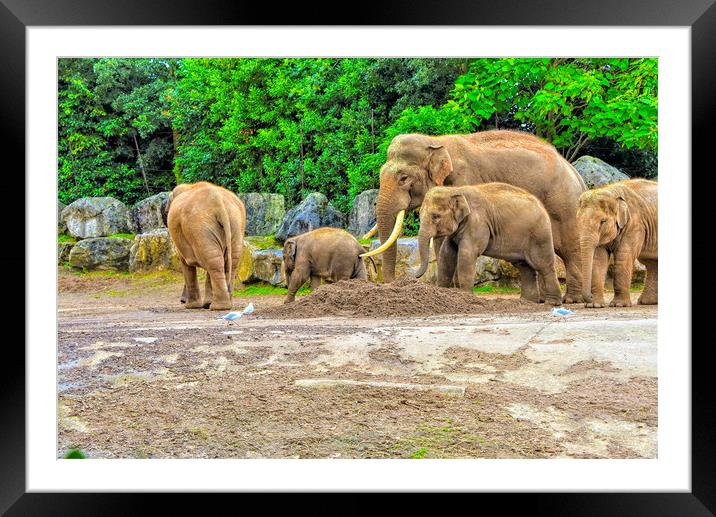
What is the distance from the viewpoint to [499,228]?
7.02m

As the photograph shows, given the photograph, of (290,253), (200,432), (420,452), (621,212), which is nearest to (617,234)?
(621,212)

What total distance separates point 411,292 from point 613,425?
2783 mm

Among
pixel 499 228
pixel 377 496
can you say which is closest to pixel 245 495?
pixel 377 496

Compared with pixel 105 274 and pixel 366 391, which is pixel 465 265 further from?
pixel 105 274

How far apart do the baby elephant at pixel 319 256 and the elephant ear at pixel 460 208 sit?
1.44 meters

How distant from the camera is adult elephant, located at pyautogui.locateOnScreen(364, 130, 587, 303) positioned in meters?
7.65

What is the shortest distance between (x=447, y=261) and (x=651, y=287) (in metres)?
2.01

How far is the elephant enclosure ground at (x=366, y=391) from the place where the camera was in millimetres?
3545

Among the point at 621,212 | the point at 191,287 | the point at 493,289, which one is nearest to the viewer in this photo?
the point at 621,212

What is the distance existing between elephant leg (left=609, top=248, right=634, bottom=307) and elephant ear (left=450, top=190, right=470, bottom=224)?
148 cm

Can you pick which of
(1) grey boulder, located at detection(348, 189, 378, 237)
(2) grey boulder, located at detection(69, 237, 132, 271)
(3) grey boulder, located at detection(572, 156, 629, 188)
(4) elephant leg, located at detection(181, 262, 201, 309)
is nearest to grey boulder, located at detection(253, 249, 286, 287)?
(1) grey boulder, located at detection(348, 189, 378, 237)

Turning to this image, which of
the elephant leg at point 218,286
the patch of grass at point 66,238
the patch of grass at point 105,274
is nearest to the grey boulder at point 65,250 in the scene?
the patch of grass at point 66,238

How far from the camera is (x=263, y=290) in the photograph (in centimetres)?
992
